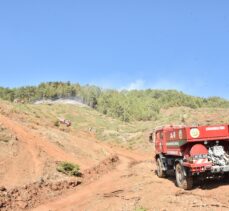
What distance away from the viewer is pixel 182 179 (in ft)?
56.9

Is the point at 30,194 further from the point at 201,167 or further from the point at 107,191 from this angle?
the point at 201,167

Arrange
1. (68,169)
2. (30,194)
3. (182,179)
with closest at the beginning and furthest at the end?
(182,179), (30,194), (68,169)

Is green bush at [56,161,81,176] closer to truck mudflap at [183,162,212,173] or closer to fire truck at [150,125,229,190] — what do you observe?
fire truck at [150,125,229,190]

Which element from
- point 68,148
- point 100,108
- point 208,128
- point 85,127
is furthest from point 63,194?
point 100,108

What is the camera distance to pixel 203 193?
622 inches

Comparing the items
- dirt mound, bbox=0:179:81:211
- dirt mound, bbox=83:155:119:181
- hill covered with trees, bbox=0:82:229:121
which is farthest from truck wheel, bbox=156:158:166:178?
hill covered with trees, bbox=0:82:229:121

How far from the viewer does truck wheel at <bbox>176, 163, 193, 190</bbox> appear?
663 inches

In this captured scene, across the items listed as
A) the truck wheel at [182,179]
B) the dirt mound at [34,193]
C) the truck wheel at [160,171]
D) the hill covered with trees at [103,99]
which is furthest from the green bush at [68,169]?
the hill covered with trees at [103,99]

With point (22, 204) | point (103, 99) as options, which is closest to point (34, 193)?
point (22, 204)

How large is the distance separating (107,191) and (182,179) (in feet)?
13.5

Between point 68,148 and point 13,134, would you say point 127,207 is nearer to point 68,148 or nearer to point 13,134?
point 13,134

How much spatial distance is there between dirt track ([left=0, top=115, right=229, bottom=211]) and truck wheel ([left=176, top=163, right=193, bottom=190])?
0.33 m

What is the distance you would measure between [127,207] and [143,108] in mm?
107519

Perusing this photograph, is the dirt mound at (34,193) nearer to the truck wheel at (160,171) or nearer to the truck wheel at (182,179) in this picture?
the truck wheel at (160,171)
